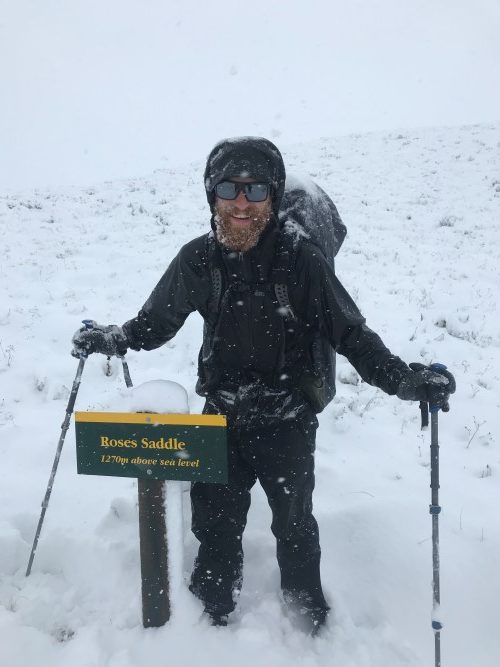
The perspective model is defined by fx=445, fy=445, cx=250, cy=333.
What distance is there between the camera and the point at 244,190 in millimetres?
2225

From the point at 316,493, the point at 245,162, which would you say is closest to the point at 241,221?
the point at 245,162

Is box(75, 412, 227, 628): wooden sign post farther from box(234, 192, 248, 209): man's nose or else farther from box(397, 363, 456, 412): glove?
box(234, 192, 248, 209): man's nose

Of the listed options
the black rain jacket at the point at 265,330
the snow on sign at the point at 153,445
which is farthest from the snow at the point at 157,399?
the black rain jacket at the point at 265,330

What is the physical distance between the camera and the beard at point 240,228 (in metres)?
2.20

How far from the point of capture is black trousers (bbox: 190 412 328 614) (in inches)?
93.7

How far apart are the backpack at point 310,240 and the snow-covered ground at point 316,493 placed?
126 centimetres

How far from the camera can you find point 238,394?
7.87 ft

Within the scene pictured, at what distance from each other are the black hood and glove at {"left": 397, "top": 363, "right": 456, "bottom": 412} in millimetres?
1191

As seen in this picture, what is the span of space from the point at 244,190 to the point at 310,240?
43 centimetres

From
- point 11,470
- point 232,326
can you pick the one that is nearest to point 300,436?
point 232,326

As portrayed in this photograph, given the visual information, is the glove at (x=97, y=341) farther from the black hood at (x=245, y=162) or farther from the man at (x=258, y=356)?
the black hood at (x=245, y=162)

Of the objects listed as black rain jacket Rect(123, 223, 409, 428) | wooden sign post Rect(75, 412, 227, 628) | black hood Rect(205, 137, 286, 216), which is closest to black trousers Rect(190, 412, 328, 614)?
black rain jacket Rect(123, 223, 409, 428)

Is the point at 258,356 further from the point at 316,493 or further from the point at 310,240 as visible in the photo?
the point at 316,493

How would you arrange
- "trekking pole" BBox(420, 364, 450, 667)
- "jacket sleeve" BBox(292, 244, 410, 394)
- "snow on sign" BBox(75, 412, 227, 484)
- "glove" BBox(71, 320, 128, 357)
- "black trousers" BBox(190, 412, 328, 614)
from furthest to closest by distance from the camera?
"glove" BBox(71, 320, 128, 357), "black trousers" BBox(190, 412, 328, 614), "jacket sleeve" BBox(292, 244, 410, 394), "trekking pole" BBox(420, 364, 450, 667), "snow on sign" BBox(75, 412, 227, 484)
